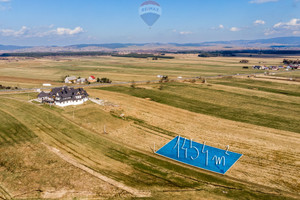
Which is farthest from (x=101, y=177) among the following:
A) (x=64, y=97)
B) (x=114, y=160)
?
(x=64, y=97)

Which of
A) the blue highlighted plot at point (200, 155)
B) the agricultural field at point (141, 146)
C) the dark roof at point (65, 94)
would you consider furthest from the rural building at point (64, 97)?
the blue highlighted plot at point (200, 155)

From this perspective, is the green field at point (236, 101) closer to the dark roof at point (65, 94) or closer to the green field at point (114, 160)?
the dark roof at point (65, 94)

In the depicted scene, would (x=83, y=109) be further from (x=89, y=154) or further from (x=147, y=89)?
(x=147, y=89)

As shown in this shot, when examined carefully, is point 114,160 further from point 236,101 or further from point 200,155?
point 236,101

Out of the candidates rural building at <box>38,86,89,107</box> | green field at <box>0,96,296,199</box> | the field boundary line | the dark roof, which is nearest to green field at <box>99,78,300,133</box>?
rural building at <box>38,86,89,107</box>

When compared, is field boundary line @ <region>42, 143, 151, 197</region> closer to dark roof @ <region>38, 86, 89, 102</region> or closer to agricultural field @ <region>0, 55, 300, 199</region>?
agricultural field @ <region>0, 55, 300, 199</region>

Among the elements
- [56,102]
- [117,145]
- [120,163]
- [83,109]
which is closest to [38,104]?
[56,102]

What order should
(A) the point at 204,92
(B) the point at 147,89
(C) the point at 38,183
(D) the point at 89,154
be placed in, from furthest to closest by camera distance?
1. (B) the point at 147,89
2. (A) the point at 204,92
3. (D) the point at 89,154
4. (C) the point at 38,183
